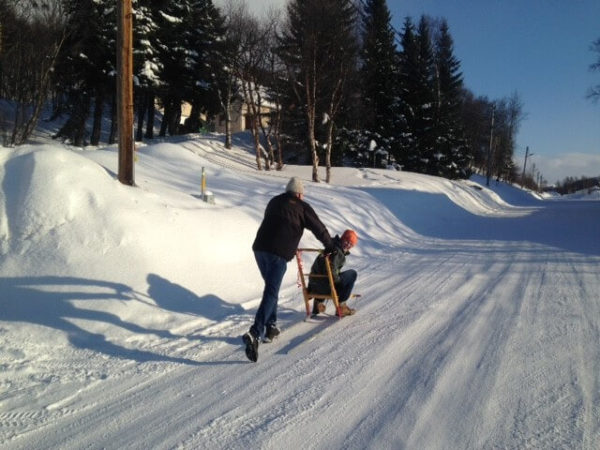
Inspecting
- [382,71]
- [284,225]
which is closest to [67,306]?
[284,225]

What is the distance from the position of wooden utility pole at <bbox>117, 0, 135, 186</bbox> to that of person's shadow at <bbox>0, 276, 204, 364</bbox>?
3.37m

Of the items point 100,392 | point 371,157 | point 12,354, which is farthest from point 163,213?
point 371,157

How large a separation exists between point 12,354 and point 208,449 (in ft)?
9.18

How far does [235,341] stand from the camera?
17.0 ft

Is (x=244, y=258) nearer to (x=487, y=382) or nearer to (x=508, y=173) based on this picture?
(x=487, y=382)

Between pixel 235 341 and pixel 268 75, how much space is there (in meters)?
23.3

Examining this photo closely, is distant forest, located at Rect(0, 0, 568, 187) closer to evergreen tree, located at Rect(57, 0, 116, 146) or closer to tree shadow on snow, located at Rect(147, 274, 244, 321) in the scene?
evergreen tree, located at Rect(57, 0, 116, 146)

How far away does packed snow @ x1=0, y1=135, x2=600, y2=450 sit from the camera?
11.0ft

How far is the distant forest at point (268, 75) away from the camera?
2155 cm

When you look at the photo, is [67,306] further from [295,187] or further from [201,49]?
[201,49]

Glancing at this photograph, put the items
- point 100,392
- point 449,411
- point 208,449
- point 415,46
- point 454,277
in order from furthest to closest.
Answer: point 415,46
point 454,277
point 100,392
point 449,411
point 208,449

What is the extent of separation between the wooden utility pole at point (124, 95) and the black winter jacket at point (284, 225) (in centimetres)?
473

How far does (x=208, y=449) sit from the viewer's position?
10.2ft

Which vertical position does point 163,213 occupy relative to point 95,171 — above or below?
below
